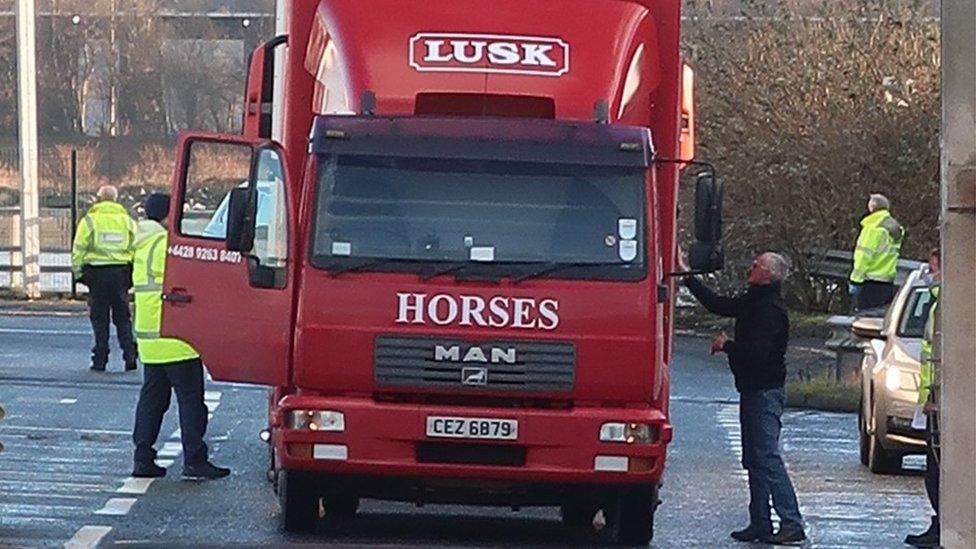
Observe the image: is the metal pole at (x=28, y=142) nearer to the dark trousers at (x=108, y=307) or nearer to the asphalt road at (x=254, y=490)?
the dark trousers at (x=108, y=307)

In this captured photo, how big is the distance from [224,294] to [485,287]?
62.3 inches

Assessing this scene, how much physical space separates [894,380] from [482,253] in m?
5.22

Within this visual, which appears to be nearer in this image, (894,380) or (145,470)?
(145,470)

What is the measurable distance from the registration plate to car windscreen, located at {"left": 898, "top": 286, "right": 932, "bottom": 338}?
5.44 meters

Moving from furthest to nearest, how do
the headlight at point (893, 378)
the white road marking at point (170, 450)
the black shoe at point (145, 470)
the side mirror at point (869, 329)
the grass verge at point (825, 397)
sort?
the grass verge at point (825, 397)
the side mirror at point (869, 329)
the white road marking at point (170, 450)
the headlight at point (893, 378)
the black shoe at point (145, 470)

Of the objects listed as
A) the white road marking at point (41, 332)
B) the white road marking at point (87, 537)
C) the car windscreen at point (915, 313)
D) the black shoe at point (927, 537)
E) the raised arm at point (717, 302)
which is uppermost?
the raised arm at point (717, 302)

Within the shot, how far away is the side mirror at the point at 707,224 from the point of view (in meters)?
12.1

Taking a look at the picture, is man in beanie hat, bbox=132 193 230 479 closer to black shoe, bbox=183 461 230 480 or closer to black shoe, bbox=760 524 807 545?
black shoe, bbox=183 461 230 480

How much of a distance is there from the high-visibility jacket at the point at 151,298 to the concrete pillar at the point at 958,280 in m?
7.53

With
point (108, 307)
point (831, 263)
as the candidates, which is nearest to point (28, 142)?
point (108, 307)

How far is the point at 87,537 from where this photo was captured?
39.4ft

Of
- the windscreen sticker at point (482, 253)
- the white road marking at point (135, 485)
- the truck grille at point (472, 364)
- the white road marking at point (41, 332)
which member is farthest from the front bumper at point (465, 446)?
the white road marking at point (41, 332)

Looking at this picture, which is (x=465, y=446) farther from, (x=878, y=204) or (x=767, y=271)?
(x=878, y=204)

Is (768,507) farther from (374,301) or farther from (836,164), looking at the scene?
(836,164)
